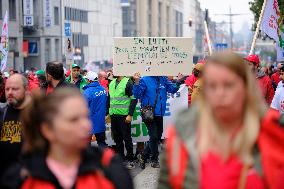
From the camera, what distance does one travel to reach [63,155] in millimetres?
3281

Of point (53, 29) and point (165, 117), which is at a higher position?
point (53, 29)

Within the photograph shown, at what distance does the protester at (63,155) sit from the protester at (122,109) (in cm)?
853

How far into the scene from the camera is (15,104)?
17.3ft

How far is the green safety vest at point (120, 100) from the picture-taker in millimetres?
12148

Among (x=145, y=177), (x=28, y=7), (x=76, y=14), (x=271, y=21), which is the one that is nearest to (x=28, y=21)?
(x=28, y=7)

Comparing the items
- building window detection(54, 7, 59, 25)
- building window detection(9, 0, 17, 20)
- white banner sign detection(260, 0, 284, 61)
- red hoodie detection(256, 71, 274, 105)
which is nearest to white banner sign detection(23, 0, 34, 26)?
building window detection(9, 0, 17, 20)

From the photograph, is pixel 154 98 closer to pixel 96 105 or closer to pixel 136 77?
pixel 136 77

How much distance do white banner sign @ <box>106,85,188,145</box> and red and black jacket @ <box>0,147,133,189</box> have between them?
31.9 feet

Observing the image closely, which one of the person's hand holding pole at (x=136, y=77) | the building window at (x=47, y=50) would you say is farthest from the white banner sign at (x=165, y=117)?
the building window at (x=47, y=50)

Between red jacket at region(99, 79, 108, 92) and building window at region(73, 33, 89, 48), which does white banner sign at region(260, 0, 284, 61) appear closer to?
red jacket at region(99, 79, 108, 92)

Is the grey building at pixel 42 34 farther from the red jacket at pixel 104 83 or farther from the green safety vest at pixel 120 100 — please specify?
the green safety vest at pixel 120 100

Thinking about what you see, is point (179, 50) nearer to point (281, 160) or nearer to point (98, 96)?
point (98, 96)

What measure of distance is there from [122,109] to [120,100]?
0.16 metres

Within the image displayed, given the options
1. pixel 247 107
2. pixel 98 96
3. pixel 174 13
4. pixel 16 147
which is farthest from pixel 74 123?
pixel 174 13
